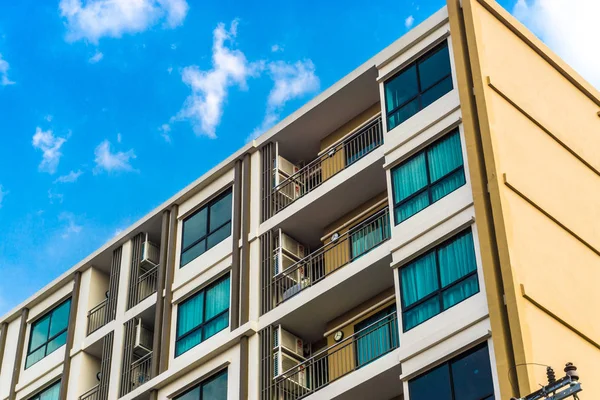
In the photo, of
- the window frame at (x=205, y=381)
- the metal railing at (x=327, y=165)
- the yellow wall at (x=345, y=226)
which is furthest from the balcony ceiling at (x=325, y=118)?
the window frame at (x=205, y=381)

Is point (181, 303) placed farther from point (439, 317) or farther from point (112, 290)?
point (439, 317)

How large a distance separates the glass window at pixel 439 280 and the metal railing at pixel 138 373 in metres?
10.3

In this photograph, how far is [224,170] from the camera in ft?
118

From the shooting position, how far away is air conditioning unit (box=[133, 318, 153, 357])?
3525 centimetres

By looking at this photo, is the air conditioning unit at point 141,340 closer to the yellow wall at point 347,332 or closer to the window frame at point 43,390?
the window frame at point 43,390

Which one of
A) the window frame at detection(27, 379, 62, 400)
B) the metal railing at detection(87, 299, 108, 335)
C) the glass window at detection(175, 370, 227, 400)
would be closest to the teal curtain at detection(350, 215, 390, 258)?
the glass window at detection(175, 370, 227, 400)

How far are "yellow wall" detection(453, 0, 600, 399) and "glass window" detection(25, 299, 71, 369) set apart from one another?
17.0 meters

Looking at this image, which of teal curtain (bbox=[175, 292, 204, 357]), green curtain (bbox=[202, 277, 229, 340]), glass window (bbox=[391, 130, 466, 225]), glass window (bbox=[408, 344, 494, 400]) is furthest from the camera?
teal curtain (bbox=[175, 292, 204, 357])

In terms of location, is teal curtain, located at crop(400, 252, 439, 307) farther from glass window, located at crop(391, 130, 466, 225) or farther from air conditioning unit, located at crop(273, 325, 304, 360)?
air conditioning unit, located at crop(273, 325, 304, 360)

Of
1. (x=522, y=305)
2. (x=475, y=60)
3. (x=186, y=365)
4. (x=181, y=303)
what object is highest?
(x=475, y=60)

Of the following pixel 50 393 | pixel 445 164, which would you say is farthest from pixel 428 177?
pixel 50 393

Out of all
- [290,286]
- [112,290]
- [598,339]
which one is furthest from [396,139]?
[112,290]

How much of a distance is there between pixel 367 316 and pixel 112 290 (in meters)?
10.3

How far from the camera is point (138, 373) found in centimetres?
3500
